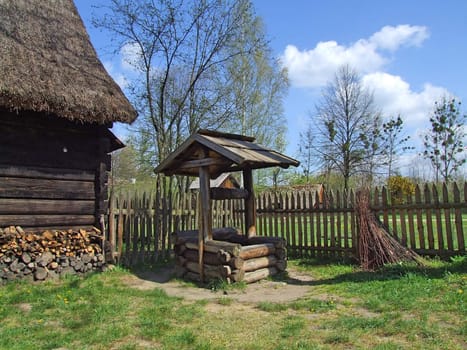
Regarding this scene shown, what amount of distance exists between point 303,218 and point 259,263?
2.69 m

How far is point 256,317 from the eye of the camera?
447cm

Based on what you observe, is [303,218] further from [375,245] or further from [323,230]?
[375,245]

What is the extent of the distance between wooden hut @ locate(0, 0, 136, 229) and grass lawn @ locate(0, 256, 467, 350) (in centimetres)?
171

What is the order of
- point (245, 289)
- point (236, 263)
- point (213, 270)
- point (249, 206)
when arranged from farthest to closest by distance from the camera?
point (249, 206)
point (213, 270)
point (236, 263)
point (245, 289)

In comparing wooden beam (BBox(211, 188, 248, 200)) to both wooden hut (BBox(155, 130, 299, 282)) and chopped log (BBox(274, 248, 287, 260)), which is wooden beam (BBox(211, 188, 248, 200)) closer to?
wooden hut (BBox(155, 130, 299, 282))

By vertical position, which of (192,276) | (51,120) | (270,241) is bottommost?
(192,276)

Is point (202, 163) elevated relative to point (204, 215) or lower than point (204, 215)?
elevated

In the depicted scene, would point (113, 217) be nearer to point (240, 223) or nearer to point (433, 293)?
point (240, 223)

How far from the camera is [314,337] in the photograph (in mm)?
3672

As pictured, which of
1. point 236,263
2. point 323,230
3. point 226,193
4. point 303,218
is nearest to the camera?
point 236,263

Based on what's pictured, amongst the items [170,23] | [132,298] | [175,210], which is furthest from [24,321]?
[170,23]

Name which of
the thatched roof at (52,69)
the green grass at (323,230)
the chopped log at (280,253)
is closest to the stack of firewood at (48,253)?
the thatched roof at (52,69)

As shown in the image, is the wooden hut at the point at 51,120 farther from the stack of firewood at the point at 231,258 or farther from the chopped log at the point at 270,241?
the chopped log at the point at 270,241

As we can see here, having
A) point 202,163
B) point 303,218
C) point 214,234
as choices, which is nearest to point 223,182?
point 303,218
